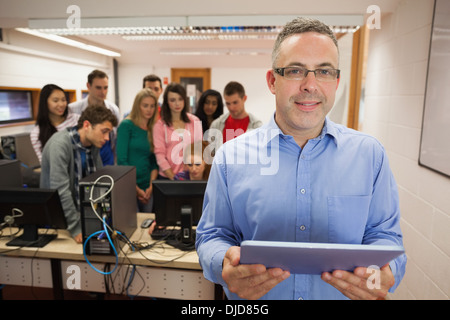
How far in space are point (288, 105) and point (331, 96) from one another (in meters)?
0.15

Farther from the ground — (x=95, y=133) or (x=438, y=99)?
(x=438, y=99)

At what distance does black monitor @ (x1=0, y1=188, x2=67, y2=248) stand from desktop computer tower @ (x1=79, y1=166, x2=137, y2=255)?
252 mm

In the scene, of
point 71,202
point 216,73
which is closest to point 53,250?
point 71,202

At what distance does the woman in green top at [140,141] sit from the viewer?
Result: 274 centimetres

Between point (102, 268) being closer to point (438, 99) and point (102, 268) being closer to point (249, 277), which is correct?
point (249, 277)

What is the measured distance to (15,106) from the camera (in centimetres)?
476

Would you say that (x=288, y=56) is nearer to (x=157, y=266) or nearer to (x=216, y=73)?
(x=157, y=266)

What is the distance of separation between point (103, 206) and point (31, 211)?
1.74ft

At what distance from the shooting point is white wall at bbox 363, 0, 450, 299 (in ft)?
5.76

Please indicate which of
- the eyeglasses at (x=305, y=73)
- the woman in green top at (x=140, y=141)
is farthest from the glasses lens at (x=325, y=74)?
the woman in green top at (x=140, y=141)

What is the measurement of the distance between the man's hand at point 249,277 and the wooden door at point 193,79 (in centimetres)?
757

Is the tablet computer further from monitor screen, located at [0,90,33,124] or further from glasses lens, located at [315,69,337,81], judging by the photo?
monitor screen, located at [0,90,33,124]

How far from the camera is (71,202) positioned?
6.66 ft

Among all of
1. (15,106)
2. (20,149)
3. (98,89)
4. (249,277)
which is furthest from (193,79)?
(249,277)
